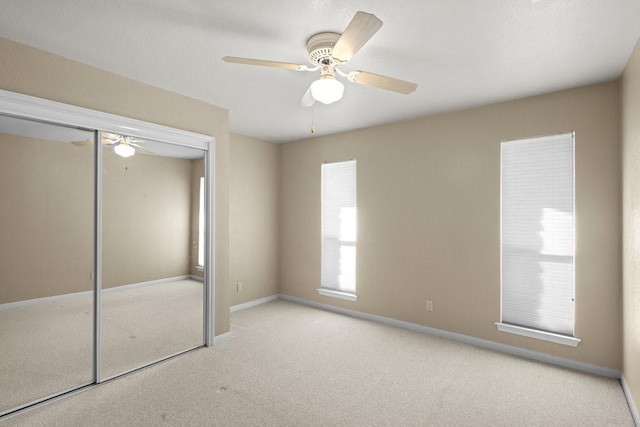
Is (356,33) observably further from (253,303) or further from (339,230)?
(253,303)

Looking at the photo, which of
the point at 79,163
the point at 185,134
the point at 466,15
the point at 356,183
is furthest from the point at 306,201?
the point at 466,15

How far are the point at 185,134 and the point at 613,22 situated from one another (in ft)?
11.1

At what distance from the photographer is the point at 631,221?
2.46m

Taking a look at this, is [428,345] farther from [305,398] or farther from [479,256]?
[305,398]

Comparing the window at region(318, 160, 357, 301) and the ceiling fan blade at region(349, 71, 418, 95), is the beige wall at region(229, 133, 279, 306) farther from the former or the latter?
the ceiling fan blade at region(349, 71, 418, 95)

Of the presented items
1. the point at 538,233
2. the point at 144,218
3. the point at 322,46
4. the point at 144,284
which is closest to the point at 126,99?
the point at 144,218

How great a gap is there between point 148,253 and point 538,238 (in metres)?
3.72

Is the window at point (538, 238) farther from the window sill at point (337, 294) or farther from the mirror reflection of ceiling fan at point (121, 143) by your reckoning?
the mirror reflection of ceiling fan at point (121, 143)

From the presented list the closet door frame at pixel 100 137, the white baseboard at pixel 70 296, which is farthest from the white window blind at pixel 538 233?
the white baseboard at pixel 70 296

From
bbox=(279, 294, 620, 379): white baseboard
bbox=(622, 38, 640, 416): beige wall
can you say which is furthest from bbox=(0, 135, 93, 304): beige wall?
bbox=(622, 38, 640, 416): beige wall

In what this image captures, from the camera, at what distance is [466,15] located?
196 cm

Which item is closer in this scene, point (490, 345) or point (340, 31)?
point (340, 31)

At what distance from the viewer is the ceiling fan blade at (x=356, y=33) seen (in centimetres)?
157

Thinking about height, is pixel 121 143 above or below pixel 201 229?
above
